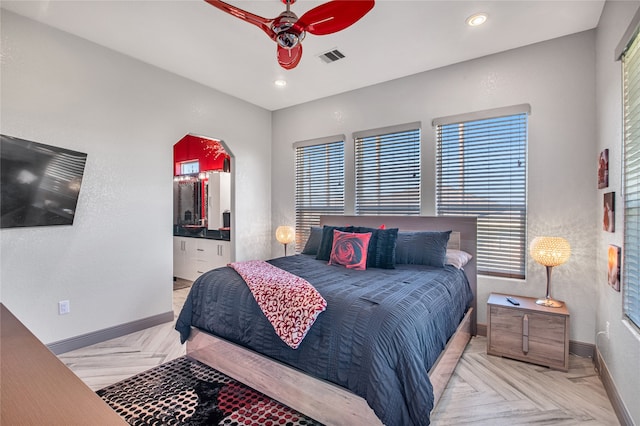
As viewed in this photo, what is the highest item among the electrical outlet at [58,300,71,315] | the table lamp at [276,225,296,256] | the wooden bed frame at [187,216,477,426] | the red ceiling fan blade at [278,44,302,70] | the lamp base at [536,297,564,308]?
the red ceiling fan blade at [278,44,302,70]

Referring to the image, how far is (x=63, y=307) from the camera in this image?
2.85 m

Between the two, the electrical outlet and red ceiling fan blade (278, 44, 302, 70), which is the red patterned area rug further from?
red ceiling fan blade (278, 44, 302, 70)

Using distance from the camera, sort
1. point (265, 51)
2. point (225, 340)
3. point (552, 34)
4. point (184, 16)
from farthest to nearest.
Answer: point (265, 51) < point (552, 34) < point (184, 16) < point (225, 340)

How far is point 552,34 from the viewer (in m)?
2.88

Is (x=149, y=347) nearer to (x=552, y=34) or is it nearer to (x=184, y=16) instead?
(x=184, y=16)

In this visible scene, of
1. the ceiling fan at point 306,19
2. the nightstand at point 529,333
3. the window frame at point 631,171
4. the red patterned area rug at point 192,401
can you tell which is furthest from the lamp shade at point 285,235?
the window frame at point 631,171

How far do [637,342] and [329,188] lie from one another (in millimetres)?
3383

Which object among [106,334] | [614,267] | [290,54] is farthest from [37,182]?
[614,267]


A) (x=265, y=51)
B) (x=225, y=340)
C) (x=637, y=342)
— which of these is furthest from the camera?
(x=265, y=51)

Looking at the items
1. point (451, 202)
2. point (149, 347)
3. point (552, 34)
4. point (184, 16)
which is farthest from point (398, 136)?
point (149, 347)

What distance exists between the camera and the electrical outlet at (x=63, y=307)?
284 cm

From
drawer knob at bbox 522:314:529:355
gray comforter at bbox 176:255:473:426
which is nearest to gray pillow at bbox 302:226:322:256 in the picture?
gray comforter at bbox 176:255:473:426

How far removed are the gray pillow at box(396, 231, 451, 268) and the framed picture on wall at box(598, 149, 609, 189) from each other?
1225 mm

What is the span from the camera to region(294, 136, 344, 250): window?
14.5 ft
